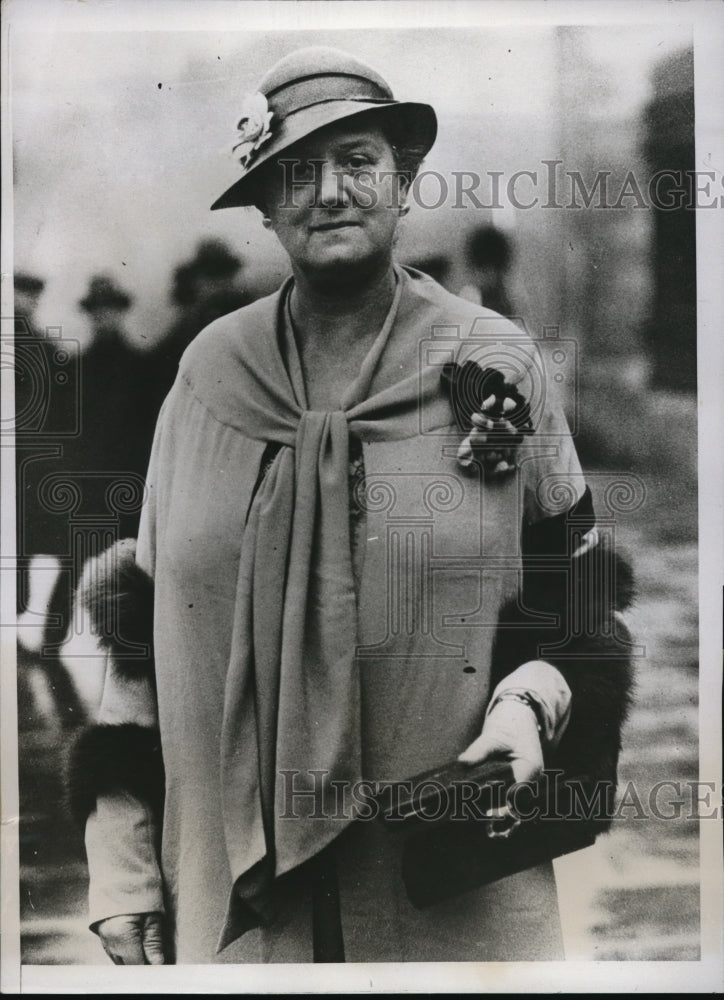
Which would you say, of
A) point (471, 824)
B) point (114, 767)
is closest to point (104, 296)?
point (114, 767)

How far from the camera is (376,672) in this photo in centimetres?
195

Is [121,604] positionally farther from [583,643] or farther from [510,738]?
[583,643]

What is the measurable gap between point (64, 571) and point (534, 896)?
1.10 metres

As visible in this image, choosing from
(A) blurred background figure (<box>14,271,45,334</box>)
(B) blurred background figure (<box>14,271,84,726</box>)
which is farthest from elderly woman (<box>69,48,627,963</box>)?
(A) blurred background figure (<box>14,271,45,334</box>)

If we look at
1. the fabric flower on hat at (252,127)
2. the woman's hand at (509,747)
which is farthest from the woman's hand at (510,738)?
the fabric flower on hat at (252,127)

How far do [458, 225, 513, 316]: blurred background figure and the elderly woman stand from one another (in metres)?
0.04

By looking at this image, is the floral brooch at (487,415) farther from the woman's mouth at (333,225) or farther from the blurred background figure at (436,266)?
the woman's mouth at (333,225)

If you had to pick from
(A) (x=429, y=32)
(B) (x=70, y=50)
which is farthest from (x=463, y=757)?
(B) (x=70, y=50)

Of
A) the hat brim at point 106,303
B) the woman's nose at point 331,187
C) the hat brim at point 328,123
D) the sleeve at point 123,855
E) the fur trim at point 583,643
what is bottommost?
the sleeve at point 123,855

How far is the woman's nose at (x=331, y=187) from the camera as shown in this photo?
77.2 inches

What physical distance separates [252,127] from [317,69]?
0.54 ft

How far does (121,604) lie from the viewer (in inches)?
79.2

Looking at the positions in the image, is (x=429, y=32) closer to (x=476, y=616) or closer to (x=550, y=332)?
(x=550, y=332)

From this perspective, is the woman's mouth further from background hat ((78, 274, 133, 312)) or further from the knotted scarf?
background hat ((78, 274, 133, 312))
